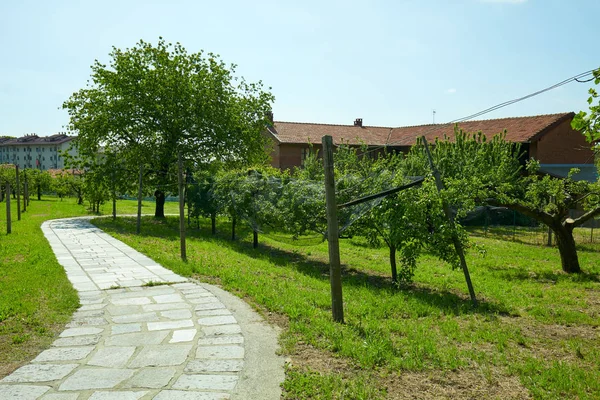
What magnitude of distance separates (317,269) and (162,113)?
13.4 meters

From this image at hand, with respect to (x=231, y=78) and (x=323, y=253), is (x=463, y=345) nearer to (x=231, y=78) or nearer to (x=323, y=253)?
(x=323, y=253)

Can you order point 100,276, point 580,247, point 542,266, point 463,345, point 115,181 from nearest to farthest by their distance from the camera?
1. point 463,345
2. point 100,276
3. point 542,266
4. point 580,247
5. point 115,181

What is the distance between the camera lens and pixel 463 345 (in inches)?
207

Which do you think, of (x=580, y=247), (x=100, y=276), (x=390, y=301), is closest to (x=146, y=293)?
(x=100, y=276)

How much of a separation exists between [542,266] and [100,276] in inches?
410

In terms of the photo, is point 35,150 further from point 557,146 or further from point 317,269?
point 317,269

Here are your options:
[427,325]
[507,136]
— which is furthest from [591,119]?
[507,136]

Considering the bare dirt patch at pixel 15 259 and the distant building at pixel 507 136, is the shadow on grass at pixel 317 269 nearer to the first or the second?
the bare dirt patch at pixel 15 259

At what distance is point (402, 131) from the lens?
36.2 meters

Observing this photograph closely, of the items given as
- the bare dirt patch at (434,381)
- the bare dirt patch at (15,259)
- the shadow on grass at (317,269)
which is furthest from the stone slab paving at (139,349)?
the shadow on grass at (317,269)

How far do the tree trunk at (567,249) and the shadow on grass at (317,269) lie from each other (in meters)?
4.14

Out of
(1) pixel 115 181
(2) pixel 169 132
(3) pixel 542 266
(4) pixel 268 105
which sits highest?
(4) pixel 268 105

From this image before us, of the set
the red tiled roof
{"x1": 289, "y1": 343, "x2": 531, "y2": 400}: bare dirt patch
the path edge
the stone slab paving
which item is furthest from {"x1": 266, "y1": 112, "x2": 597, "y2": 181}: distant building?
{"x1": 289, "y1": 343, "x2": 531, "y2": 400}: bare dirt patch

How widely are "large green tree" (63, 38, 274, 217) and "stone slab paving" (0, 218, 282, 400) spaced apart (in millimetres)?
13712
